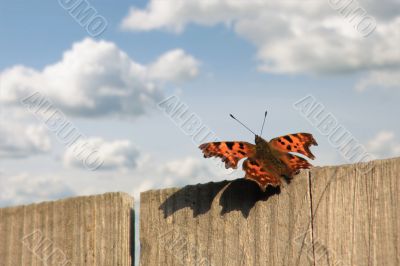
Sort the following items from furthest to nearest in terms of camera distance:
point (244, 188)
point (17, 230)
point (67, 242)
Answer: point (17, 230), point (67, 242), point (244, 188)

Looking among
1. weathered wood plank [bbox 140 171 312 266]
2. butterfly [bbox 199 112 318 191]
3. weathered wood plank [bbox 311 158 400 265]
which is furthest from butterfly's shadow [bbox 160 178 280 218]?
weathered wood plank [bbox 311 158 400 265]

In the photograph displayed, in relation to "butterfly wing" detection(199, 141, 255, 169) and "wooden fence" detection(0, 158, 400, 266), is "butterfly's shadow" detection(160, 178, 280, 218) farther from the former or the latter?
"butterfly wing" detection(199, 141, 255, 169)

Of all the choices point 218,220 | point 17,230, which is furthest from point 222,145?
point 17,230

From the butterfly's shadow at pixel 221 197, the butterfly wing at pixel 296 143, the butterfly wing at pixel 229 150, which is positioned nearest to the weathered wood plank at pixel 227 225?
the butterfly's shadow at pixel 221 197

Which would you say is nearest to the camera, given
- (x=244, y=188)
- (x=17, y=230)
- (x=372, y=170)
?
(x=372, y=170)

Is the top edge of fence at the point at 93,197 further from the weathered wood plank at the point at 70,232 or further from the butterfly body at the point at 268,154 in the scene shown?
the butterfly body at the point at 268,154

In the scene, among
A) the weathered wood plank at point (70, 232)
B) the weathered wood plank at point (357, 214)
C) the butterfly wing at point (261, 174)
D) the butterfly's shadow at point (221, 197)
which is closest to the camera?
the weathered wood plank at point (357, 214)

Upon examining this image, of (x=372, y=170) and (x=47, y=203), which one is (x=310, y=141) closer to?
(x=372, y=170)
